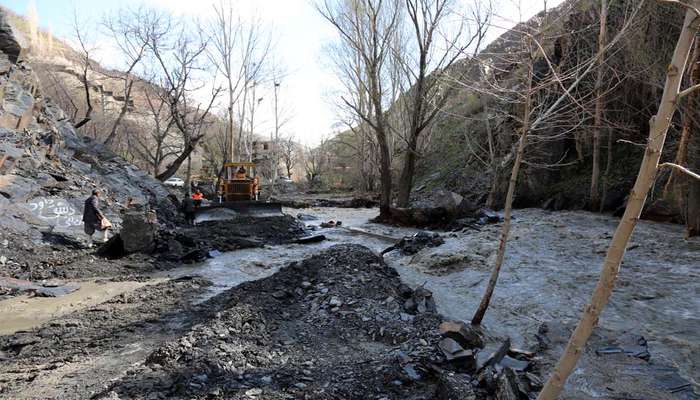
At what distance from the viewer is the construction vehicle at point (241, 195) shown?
1884 centimetres

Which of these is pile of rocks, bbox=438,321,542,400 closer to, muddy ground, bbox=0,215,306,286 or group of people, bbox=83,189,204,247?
muddy ground, bbox=0,215,306,286

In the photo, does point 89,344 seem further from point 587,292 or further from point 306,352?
point 587,292

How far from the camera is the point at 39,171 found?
13.3 m

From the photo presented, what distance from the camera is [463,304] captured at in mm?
7938

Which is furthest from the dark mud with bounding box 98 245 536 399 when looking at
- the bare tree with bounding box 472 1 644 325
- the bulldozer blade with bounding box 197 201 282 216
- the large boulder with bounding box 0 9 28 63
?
the large boulder with bounding box 0 9 28 63

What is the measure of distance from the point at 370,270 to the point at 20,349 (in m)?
5.50

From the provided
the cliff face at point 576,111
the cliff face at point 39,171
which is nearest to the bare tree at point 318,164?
the cliff face at point 576,111

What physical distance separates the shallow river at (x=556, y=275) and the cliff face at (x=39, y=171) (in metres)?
4.35

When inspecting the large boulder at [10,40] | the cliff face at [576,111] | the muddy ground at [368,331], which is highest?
the large boulder at [10,40]

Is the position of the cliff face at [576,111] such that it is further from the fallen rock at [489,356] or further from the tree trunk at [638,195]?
the tree trunk at [638,195]

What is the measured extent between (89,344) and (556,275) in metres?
7.82

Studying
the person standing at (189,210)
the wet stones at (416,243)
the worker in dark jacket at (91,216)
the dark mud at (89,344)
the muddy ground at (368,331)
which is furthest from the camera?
the person standing at (189,210)

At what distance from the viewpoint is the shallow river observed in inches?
251

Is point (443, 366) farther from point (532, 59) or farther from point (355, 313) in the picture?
point (532, 59)
